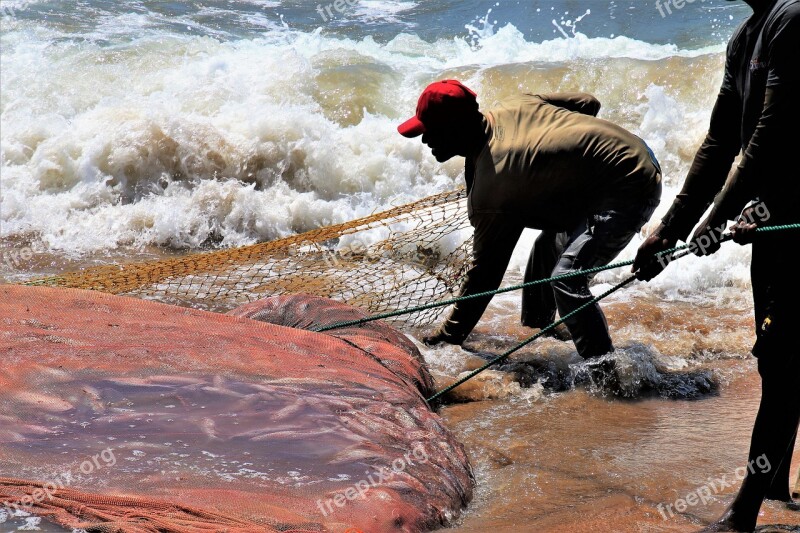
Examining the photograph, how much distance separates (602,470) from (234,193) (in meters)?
6.46

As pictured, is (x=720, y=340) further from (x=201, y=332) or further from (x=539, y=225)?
(x=201, y=332)

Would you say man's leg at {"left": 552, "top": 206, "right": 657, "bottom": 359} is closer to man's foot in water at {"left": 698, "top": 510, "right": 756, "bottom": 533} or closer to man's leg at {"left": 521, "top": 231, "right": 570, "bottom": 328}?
man's leg at {"left": 521, "top": 231, "right": 570, "bottom": 328}

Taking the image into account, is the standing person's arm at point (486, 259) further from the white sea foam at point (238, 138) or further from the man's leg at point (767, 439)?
the white sea foam at point (238, 138)

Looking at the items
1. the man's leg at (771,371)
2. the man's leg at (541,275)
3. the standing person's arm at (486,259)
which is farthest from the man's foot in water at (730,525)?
the man's leg at (541,275)

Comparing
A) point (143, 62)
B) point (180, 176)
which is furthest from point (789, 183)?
point (143, 62)

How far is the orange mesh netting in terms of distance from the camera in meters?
2.40

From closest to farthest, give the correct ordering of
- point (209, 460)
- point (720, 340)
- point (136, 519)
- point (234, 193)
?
point (136, 519) < point (209, 460) < point (720, 340) < point (234, 193)

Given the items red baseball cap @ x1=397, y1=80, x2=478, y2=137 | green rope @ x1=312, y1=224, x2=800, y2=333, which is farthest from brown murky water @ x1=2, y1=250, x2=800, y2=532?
red baseball cap @ x1=397, y1=80, x2=478, y2=137

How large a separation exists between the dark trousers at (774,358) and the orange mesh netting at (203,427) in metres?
1.00

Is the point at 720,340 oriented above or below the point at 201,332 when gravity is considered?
below

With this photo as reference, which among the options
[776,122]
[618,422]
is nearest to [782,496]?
[618,422]

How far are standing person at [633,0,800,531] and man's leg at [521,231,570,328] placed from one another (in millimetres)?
1970

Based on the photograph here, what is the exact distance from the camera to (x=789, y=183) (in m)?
2.80

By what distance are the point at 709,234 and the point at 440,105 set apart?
186cm
